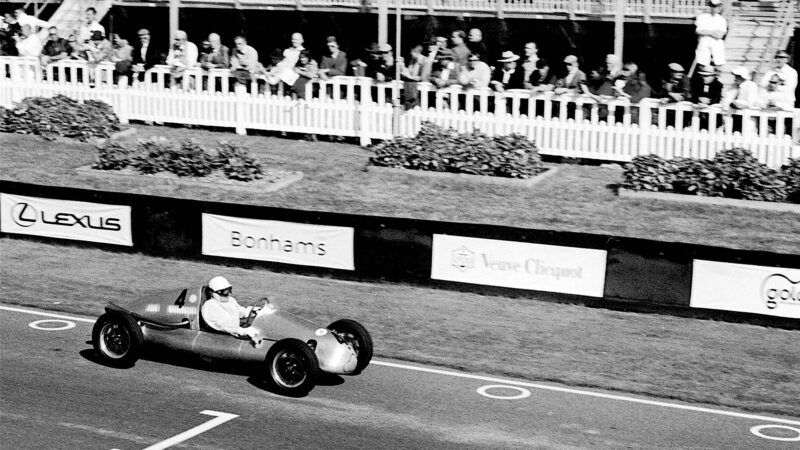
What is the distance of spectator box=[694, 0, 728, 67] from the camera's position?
76.1 ft

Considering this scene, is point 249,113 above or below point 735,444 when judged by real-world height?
above

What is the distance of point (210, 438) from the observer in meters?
12.0

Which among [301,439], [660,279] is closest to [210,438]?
[301,439]

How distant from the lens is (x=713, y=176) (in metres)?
20.4

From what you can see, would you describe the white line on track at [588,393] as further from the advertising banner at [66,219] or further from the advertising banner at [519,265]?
the advertising banner at [66,219]

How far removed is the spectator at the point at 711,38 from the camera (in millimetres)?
23203

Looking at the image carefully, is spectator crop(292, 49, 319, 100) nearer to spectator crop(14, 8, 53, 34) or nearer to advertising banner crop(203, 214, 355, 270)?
advertising banner crop(203, 214, 355, 270)

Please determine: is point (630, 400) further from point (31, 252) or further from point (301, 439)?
point (31, 252)

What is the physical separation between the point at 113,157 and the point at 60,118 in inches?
109

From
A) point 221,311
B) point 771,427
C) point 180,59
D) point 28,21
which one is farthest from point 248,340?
point 28,21

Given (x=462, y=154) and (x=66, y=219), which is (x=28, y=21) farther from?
(x=462, y=154)

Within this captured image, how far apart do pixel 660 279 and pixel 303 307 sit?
15.5ft

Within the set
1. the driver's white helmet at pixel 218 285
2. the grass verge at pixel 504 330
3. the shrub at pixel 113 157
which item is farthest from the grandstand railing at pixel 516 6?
the driver's white helmet at pixel 218 285

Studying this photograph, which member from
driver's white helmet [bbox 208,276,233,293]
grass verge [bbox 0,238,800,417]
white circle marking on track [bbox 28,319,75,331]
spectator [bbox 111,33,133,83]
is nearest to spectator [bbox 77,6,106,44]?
spectator [bbox 111,33,133,83]
